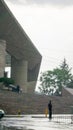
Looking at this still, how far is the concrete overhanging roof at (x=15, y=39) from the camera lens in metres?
61.7

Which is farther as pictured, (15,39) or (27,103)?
(15,39)

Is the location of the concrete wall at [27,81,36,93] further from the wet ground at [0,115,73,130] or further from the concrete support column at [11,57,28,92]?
the wet ground at [0,115,73,130]

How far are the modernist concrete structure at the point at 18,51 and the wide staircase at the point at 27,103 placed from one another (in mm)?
6558

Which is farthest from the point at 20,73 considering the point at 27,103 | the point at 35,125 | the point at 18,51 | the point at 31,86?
the point at 35,125

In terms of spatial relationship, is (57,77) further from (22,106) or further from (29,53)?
(22,106)

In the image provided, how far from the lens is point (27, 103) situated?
55.4 m

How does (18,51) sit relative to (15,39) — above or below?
below

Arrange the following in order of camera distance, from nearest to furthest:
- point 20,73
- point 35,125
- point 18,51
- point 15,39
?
point 35,125 < point 15,39 < point 18,51 < point 20,73

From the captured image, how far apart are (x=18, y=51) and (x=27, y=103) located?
1587cm

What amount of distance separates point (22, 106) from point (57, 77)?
220 feet

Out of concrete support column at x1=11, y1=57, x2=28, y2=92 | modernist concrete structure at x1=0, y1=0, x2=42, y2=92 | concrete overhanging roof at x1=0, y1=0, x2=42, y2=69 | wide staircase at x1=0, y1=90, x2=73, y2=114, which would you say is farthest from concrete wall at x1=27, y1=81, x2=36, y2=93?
wide staircase at x1=0, y1=90, x2=73, y2=114

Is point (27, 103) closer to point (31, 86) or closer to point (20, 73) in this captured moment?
point (20, 73)

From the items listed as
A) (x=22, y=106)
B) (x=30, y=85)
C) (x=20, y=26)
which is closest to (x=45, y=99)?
(x=22, y=106)

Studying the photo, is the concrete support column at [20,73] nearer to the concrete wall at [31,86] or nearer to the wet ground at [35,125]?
the concrete wall at [31,86]
